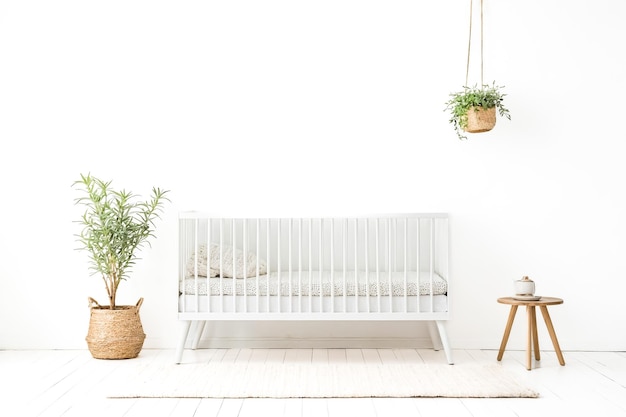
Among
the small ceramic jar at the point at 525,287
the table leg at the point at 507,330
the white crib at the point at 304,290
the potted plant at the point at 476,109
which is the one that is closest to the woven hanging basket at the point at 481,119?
the potted plant at the point at 476,109

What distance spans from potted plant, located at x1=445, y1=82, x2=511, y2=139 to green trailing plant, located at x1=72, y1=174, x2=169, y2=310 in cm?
163

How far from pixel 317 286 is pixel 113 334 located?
1.09 meters

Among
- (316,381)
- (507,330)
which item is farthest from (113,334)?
(507,330)

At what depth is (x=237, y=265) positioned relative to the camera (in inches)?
150

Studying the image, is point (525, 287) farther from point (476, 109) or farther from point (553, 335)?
point (476, 109)

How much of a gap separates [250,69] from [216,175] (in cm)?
62

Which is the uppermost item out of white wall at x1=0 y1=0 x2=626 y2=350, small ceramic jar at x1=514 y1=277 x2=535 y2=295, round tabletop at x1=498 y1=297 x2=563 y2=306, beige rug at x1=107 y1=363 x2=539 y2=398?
white wall at x1=0 y1=0 x2=626 y2=350

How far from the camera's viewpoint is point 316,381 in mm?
3338

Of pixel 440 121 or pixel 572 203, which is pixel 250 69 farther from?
pixel 572 203

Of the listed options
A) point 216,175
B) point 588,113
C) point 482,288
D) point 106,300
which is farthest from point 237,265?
point 588,113

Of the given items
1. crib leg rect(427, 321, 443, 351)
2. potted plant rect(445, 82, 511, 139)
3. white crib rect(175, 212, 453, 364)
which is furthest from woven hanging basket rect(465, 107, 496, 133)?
crib leg rect(427, 321, 443, 351)

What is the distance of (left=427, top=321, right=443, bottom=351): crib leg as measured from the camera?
4.13 meters

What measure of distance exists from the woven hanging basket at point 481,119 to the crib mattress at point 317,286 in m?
0.83

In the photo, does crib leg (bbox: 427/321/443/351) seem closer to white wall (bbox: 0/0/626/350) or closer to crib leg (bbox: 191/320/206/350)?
white wall (bbox: 0/0/626/350)
